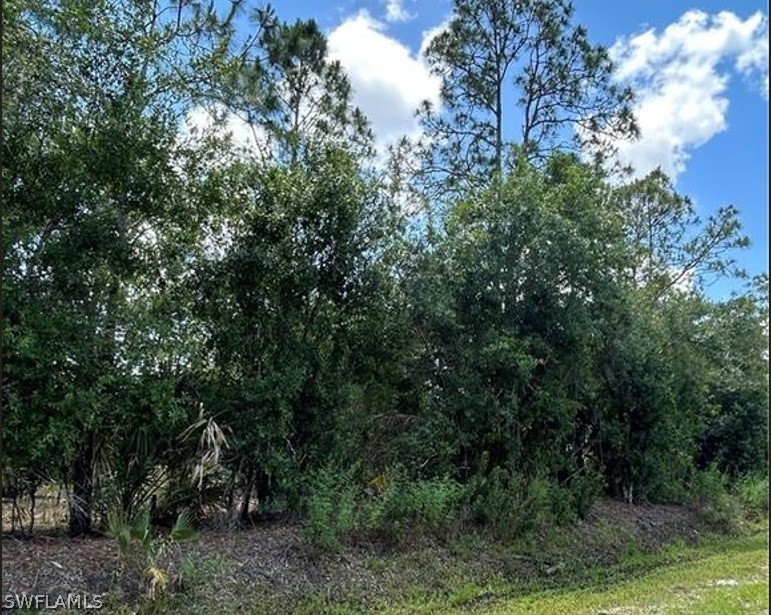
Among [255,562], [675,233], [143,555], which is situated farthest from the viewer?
[675,233]

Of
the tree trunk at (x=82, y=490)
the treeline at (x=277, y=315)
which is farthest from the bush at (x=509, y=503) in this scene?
the tree trunk at (x=82, y=490)

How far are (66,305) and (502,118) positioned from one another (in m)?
9.93

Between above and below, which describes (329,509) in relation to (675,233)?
below

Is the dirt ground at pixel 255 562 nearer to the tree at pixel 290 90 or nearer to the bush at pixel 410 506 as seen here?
the bush at pixel 410 506

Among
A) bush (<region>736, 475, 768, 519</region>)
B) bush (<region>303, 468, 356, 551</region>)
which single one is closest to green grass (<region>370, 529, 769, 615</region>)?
bush (<region>303, 468, 356, 551</region>)

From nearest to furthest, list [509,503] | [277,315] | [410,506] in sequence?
[410,506] → [277,315] → [509,503]

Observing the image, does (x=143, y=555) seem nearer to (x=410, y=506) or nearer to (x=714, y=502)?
(x=410, y=506)

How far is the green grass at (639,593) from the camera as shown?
4680 mm

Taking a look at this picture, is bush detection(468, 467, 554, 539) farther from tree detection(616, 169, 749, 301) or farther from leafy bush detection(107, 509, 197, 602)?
tree detection(616, 169, 749, 301)

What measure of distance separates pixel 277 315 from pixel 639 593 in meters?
4.17

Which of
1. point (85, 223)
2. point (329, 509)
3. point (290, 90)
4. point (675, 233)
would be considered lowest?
point (329, 509)

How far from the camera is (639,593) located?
530cm

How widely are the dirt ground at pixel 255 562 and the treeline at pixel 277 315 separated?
326mm

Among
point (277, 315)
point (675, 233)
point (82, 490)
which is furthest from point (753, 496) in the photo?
point (82, 490)
